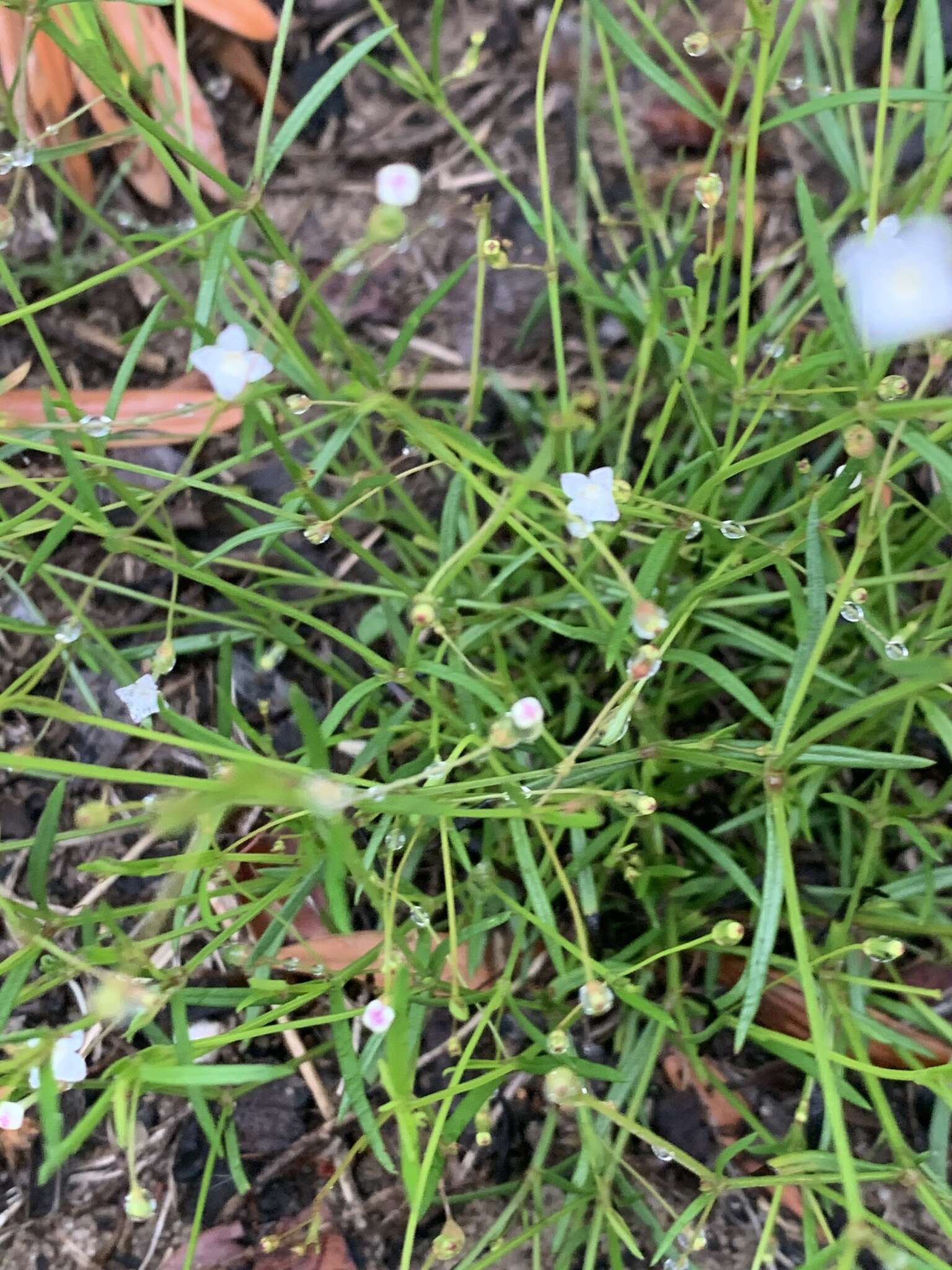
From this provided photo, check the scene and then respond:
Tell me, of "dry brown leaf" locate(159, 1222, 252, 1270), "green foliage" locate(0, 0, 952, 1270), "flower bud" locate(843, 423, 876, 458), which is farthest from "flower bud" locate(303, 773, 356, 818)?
"dry brown leaf" locate(159, 1222, 252, 1270)

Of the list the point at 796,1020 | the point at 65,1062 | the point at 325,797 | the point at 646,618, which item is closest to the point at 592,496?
the point at 646,618

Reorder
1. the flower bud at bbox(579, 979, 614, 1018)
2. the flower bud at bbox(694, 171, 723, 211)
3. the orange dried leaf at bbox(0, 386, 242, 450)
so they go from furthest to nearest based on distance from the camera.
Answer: the orange dried leaf at bbox(0, 386, 242, 450)
the flower bud at bbox(694, 171, 723, 211)
the flower bud at bbox(579, 979, 614, 1018)

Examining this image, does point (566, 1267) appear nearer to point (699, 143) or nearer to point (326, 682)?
point (326, 682)

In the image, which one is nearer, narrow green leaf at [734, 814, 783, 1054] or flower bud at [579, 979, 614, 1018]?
flower bud at [579, 979, 614, 1018]

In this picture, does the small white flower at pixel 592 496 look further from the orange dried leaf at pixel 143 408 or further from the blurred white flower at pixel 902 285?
the orange dried leaf at pixel 143 408

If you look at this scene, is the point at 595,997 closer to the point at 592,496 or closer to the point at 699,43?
the point at 592,496

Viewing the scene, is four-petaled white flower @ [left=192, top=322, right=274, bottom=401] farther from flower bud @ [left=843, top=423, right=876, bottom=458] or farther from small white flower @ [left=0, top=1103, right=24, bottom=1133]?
small white flower @ [left=0, top=1103, right=24, bottom=1133]
